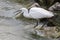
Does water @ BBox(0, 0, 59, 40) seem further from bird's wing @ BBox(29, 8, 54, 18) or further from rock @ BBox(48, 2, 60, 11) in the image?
rock @ BBox(48, 2, 60, 11)

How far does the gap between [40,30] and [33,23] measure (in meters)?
1.11

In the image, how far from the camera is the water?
300 inches

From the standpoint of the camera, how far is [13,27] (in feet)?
27.9

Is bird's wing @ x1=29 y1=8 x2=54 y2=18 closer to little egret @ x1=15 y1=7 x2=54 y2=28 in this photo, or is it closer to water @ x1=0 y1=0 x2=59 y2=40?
little egret @ x1=15 y1=7 x2=54 y2=28

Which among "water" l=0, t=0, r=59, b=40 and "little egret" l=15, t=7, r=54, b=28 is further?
"little egret" l=15, t=7, r=54, b=28

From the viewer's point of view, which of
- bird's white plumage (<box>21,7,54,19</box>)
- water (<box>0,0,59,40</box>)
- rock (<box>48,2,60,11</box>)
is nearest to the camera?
water (<box>0,0,59,40</box>)

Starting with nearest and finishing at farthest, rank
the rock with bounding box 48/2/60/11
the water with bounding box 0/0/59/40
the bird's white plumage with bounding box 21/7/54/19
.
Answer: the water with bounding box 0/0/59/40 → the bird's white plumage with bounding box 21/7/54/19 → the rock with bounding box 48/2/60/11

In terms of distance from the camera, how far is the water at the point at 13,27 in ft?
25.0

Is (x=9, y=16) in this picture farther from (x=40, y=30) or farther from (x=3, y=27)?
(x=40, y=30)

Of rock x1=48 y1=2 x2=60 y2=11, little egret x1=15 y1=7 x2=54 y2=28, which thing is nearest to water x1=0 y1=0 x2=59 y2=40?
little egret x1=15 y1=7 x2=54 y2=28

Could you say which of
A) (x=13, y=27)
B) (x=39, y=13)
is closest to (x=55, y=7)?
(x=39, y=13)

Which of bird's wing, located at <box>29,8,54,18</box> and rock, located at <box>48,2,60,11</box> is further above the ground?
rock, located at <box>48,2,60,11</box>

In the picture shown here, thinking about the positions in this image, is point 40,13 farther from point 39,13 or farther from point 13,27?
point 13,27

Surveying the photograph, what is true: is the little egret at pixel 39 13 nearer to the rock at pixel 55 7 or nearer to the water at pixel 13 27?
the water at pixel 13 27
